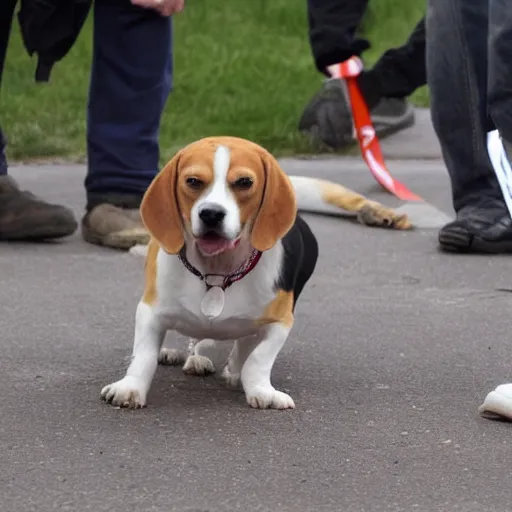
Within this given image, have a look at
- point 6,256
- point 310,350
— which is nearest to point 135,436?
point 310,350

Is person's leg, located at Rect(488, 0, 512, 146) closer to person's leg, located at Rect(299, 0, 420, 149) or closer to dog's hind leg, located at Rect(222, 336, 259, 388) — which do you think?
dog's hind leg, located at Rect(222, 336, 259, 388)

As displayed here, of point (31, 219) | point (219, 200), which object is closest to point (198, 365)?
point (219, 200)

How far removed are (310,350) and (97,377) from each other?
633 millimetres

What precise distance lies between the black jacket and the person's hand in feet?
0.73

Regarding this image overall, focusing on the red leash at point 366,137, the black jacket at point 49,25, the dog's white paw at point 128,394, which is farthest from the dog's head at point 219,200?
the red leash at point 366,137

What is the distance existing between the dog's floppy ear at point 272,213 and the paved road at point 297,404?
38 centimetres

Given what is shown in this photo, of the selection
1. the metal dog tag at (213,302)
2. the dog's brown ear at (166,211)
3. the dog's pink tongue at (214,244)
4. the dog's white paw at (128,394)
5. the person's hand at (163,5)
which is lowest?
the dog's white paw at (128,394)

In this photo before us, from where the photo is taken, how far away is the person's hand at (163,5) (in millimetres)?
4949

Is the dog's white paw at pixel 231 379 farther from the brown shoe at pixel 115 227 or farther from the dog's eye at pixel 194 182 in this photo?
the brown shoe at pixel 115 227

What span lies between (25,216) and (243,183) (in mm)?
2164

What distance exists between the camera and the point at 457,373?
3.57m

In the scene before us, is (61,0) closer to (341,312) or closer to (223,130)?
(341,312)

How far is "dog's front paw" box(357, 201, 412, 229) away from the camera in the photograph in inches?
224

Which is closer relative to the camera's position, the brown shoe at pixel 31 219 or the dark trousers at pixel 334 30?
the brown shoe at pixel 31 219
